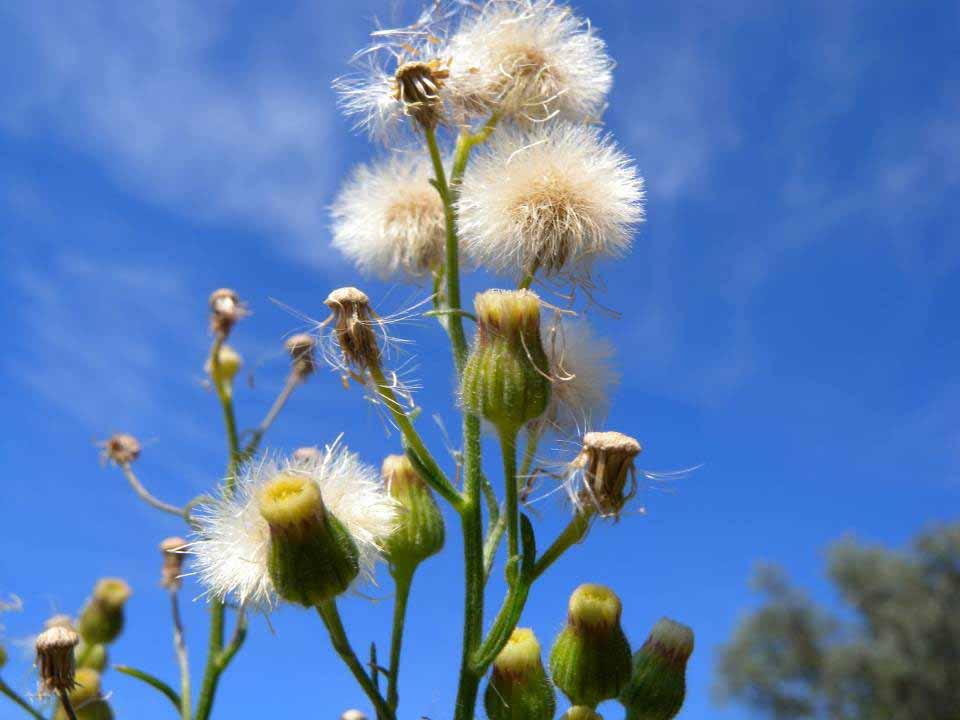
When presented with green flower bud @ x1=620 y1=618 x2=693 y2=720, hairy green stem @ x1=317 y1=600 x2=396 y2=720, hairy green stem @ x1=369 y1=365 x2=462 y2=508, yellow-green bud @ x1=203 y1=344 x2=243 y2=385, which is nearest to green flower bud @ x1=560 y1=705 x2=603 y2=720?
green flower bud @ x1=620 y1=618 x2=693 y2=720

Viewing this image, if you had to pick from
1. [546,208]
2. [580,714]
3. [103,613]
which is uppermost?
[103,613]

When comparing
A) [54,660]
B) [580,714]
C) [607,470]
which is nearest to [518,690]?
[580,714]

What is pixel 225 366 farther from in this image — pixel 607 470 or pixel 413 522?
pixel 607 470

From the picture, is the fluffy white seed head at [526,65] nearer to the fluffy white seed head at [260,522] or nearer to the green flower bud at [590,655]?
the fluffy white seed head at [260,522]

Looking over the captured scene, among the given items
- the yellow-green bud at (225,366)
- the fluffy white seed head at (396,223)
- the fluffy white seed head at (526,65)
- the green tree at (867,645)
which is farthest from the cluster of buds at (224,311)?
the green tree at (867,645)

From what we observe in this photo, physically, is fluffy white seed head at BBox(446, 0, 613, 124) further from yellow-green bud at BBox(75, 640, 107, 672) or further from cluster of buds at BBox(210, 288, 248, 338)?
yellow-green bud at BBox(75, 640, 107, 672)

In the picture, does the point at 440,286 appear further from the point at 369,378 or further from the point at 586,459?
the point at 586,459
